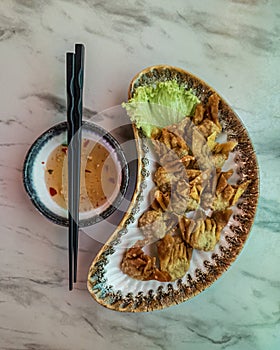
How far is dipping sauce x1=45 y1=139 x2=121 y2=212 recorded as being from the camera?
1503mm

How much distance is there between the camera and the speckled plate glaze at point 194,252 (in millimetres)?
1465

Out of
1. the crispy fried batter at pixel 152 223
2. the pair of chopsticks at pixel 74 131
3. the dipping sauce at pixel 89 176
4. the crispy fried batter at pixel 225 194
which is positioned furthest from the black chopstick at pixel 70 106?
the crispy fried batter at pixel 225 194

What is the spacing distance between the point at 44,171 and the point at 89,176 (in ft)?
0.51

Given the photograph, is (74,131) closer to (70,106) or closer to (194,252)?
(70,106)

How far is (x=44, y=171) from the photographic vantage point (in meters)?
1.50

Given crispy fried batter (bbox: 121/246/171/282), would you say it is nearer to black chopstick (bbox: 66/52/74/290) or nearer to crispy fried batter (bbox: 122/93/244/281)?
crispy fried batter (bbox: 122/93/244/281)

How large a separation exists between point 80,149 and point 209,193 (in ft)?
1.54

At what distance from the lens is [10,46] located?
1.57 meters

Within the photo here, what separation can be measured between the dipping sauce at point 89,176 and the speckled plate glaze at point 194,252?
11 cm

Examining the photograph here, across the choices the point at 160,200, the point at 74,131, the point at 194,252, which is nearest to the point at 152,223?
the point at 160,200

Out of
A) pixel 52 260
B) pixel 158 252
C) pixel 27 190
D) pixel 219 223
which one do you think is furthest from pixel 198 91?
pixel 52 260

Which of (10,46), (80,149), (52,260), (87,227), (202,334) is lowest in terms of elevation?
(202,334)

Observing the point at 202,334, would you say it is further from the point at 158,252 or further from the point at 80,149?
the point at 80,149

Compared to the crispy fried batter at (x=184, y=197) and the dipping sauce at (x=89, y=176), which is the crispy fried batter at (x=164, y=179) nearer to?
the crispy fried batter at (x=184, y=197)
